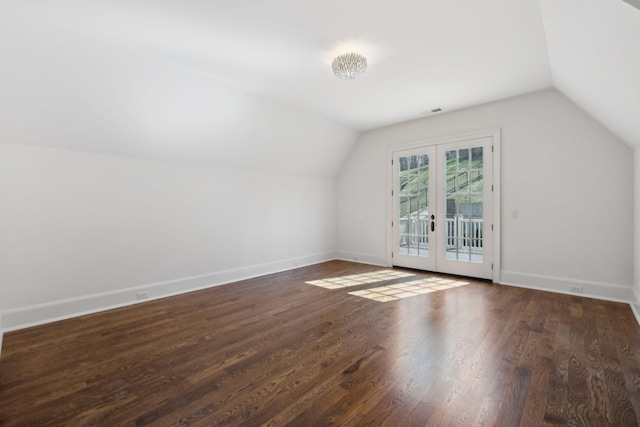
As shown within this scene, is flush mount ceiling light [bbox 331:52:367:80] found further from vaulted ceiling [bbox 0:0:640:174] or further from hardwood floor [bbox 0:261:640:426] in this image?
hardwood floor [bbox 0:261:640:426]

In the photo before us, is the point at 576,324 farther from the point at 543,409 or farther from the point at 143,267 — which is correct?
the point at 143,267

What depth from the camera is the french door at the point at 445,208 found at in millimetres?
4422

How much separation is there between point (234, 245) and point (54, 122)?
2.61 meters

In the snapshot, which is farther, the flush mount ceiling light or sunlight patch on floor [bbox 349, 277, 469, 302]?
sunlight patch on floor [bbox 349, 277, 469, 302]

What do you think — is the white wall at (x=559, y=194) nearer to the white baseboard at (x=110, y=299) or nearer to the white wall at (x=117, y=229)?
the white wall at (x=117, y=229)

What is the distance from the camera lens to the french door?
4.42 m

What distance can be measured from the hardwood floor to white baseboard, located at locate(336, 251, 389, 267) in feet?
7.26

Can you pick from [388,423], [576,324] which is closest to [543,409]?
[388,423]

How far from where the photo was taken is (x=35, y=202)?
2.88 meters

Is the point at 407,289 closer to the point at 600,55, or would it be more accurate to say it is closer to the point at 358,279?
the point at 358,279

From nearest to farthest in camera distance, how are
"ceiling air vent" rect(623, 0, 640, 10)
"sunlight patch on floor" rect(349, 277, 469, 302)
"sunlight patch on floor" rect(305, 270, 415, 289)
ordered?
"ceiling air vent" rect(623, 0, 640, 10), "sunlight patch on floor" rect(349, 277, 469, 302), "sunlight patch on floor" rect(305, 270, 415, 289)

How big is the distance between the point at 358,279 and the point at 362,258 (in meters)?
1.38

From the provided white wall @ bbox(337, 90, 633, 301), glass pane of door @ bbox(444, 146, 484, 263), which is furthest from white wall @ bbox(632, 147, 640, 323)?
glass pane of door @ bbox(444, 146, 484, 263)

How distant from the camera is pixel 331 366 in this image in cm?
208
